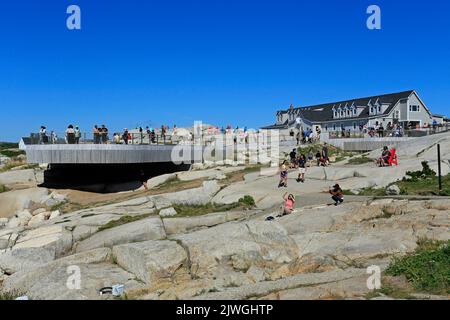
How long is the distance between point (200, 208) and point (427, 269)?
1576 cm

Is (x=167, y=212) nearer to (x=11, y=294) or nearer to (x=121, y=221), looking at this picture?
(x=121, y=221)

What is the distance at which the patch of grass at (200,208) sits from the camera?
79.5 ft

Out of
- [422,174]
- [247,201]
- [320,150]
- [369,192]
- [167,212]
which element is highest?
[320,150]

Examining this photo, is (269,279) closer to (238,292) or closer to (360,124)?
(238,292)

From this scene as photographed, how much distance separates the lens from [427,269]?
1124cm

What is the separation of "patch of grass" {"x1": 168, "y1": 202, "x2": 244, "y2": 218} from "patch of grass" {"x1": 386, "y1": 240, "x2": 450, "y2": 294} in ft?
41.8

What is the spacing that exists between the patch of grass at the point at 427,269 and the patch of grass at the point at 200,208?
12.7 metres

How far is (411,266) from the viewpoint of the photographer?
37.9ft

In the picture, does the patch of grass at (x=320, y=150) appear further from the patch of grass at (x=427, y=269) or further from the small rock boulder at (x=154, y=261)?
the patch of grass at (x=427, y=269)

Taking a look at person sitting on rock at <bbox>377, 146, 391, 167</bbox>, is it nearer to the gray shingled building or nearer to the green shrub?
the green shrub

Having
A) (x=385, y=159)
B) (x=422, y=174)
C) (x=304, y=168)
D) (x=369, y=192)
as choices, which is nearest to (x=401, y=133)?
(x=385, y=159)

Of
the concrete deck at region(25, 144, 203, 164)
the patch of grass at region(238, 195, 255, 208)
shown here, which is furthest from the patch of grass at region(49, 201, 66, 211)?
the patch of grass at region(238, 195, 255, 208)
